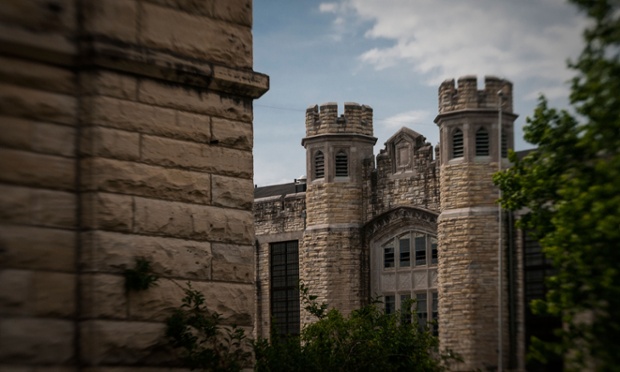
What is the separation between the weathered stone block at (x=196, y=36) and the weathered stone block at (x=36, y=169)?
1384 mm

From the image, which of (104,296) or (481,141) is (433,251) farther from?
(104,296)

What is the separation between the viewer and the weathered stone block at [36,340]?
7.99 m

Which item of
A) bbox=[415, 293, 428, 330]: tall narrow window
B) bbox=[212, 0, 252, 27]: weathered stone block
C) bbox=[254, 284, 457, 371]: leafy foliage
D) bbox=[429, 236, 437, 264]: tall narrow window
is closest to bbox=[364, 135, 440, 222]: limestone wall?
bbox=[429, 236, 437, 264]: tall narrow window

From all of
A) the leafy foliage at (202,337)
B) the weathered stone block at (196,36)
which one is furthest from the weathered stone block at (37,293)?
the weathered stone block at (196,36)

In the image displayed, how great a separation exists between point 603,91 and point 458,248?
22.1 meters

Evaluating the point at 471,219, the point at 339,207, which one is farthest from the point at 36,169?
the point at 339,207

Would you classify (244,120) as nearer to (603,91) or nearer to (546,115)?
(603,91)

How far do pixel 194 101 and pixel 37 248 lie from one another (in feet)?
6.75

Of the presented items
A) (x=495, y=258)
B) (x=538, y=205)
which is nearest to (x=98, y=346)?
(x=538, y=205)

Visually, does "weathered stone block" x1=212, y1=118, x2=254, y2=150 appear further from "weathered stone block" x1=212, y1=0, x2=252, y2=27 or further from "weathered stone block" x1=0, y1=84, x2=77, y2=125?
"weathered stone block" x1=0, y1=84, x2=77, y2=125

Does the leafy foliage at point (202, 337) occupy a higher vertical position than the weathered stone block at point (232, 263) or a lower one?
lower

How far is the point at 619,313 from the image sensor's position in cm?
784

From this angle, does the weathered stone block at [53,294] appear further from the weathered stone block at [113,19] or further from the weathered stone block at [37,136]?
the weathered stone block at [113,19]

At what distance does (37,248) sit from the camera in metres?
8.34
